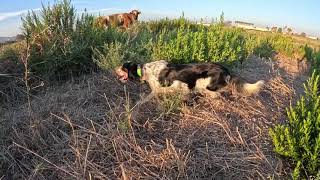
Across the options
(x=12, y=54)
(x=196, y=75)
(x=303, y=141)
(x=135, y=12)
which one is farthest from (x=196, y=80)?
(x=135, y=12)

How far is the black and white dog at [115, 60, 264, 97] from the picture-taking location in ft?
17.9

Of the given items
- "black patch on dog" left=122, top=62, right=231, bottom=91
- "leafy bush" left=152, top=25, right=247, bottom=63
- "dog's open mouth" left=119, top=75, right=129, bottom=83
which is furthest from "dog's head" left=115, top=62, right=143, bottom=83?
"leafy bush" left=152, top=25, right=247, bottom=63

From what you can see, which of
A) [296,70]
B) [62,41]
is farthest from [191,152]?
[296,70]

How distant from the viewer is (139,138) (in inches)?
178

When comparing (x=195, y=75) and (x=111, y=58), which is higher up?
(x=111, y=58)

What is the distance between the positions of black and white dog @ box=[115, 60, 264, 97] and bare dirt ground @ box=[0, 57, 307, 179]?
6.2 inches

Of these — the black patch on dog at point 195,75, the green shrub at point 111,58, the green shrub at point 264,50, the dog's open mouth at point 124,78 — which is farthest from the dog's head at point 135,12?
the black patch on dog at point 195,75

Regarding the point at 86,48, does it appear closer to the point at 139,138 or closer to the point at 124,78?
the point at 124,78

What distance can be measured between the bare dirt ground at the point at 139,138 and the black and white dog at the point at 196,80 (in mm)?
157

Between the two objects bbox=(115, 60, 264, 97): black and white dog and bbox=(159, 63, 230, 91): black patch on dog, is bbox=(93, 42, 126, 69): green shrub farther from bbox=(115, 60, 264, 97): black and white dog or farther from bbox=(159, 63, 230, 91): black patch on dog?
bbox=(159, 63, 230, 91): black patch on dog

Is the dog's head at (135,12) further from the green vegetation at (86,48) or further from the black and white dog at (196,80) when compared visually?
the black and white dog at (196,80)

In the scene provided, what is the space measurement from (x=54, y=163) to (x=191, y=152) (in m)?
1.39

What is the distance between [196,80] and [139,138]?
134 centimetres

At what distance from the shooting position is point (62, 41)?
682cm
